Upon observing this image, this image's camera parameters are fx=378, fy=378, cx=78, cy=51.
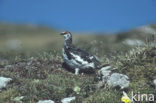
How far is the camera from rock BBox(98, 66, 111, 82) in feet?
34.3

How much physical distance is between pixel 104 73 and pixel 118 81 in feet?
2.77

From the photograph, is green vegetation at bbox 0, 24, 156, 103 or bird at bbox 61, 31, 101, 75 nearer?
green vegetation at bbox 0, 24, 156, 103

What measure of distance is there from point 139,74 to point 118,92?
4.21 ft

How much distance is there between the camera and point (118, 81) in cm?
1000

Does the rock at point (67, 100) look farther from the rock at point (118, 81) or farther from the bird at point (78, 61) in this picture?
the bird at point (78, 61)

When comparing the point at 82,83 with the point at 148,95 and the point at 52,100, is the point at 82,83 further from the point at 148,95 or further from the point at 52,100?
the point at 148,95

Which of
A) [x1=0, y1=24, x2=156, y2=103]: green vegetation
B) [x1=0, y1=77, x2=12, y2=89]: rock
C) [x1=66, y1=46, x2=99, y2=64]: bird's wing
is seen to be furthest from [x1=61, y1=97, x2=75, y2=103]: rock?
[x1=66, y1=46, x2=99, y2=64]: bird's wing

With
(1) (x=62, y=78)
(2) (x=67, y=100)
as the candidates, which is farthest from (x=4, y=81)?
(2) (x=67, y=100)

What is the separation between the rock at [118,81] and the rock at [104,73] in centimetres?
25

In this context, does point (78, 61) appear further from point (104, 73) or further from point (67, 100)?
point (67, 100)

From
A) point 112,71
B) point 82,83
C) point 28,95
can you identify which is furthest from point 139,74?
point 28,95

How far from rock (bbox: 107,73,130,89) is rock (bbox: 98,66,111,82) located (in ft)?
0.82

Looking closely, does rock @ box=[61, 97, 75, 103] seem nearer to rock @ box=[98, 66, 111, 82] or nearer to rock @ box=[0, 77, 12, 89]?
rock @ box=[98, 66, 111, 82]

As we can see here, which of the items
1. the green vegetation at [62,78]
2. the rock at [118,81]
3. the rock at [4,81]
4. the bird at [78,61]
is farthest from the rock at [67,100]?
the bird at [78,61]
